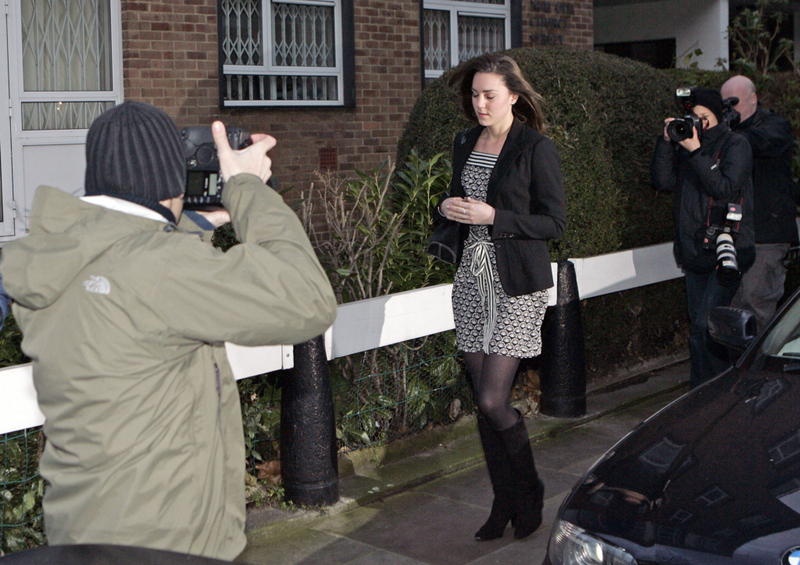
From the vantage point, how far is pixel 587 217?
21.3 feet

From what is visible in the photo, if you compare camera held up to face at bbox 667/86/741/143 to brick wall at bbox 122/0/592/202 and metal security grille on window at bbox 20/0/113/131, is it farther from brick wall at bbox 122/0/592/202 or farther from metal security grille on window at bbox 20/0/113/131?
metal security grille on window at bbox 20/0/113/131

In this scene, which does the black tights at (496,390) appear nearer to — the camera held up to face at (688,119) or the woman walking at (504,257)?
the woman walking at (504,257)

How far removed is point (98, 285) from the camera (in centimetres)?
196

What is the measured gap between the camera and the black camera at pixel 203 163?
2.32 meters

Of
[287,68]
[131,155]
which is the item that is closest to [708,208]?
[131,155]

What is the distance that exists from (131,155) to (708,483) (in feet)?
6.38

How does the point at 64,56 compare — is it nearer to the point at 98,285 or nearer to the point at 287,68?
the point at 287,68

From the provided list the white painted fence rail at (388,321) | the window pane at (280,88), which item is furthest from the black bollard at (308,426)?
the window pane at (280,88)

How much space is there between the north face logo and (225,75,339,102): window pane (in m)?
7.35

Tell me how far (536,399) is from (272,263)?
182 inches

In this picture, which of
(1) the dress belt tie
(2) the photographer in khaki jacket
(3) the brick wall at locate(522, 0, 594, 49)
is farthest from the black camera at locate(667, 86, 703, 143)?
(3) the brick wall at locate(522, 0, 594, 49)

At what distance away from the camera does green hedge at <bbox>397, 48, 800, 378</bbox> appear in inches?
255

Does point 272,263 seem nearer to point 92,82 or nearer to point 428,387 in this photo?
point 428,387

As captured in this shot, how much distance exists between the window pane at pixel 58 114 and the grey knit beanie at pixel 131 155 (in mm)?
6549
